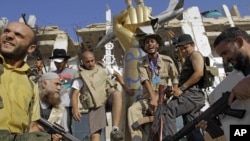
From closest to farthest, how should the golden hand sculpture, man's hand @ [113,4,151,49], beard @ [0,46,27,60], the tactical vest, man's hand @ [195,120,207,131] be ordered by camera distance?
beard @ [0,46,27,60]
man's hand @ [195,120,207,131]
the tactical vest
the golden hand sculpture
man's hand @ [113,4,151,49]

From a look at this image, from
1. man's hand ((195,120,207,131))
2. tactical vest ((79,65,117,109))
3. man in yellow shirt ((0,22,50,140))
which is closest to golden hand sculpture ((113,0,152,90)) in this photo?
tactical vest ((79,65,117,109))

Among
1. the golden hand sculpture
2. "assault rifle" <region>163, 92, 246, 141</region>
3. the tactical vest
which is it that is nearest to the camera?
"assault rifle" <region>163, 92, 246, 141</region>

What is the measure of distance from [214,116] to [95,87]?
1.69m

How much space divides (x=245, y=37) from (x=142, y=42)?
1.98m

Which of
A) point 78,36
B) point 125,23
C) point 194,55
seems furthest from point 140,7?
point 78,36

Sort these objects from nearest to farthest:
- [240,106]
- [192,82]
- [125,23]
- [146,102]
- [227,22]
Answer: [240,106] → [192,82] → [146,102] → [125,23] → [227,22]

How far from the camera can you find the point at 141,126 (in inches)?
163

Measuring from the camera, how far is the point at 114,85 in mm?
4598

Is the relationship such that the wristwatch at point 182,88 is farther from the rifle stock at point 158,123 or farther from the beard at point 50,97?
the beard at point 50,97

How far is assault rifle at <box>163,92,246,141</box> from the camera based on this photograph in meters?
2.70

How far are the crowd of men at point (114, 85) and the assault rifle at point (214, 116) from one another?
0.08 meters

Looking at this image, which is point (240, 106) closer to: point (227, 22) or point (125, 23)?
point (125, 23)

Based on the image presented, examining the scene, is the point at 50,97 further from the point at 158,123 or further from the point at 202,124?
the point at 202,124

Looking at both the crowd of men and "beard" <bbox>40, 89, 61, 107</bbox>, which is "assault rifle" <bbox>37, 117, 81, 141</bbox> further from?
"beard" <bbox>40, 89, 61, 107</bbox>
